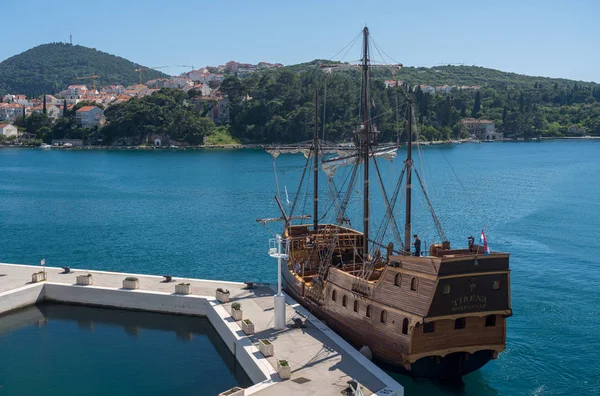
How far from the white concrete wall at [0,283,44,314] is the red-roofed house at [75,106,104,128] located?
14280 cm

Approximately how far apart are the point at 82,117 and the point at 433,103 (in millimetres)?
98423

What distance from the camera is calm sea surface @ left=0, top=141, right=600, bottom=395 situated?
2681cm

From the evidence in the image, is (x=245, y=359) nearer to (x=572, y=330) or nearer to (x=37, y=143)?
(x=572, y=330)

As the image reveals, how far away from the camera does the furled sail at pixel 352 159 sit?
3069cm

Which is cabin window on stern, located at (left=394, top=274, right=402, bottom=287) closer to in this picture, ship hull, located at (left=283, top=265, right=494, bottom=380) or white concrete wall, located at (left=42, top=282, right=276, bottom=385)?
ship hull, located at (left=283, top=265, right=494, bottom=380)

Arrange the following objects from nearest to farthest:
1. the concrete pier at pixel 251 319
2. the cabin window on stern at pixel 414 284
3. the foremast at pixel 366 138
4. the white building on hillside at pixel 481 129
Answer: the concrete pier at pixel 251 319 → the cabin window on stern at pixel 414 284 → the foremast at pixel 366 138 → the white building on hillside at pixel 481 129

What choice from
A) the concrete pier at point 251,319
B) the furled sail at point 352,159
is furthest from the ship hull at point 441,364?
the furled sail at point 352,159

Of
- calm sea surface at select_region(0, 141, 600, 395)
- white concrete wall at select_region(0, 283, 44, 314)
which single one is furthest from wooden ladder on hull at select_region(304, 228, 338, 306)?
white concrete wall at select_region(0, 283, 44, 314)

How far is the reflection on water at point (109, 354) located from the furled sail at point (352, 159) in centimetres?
1078

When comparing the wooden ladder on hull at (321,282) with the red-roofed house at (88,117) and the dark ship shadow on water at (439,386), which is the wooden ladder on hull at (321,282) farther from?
the red-roofed house at (88,117)

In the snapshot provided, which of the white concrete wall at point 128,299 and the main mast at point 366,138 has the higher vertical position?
the main mast at point 366,138

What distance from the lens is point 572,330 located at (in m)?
28.9

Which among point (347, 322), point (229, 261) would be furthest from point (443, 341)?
point (229, 261)

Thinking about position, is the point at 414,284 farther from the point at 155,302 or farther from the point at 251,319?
the point at 155,302
